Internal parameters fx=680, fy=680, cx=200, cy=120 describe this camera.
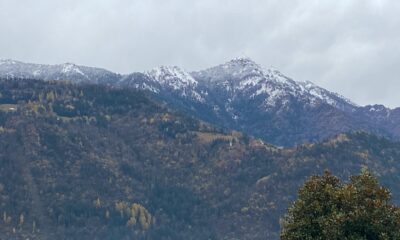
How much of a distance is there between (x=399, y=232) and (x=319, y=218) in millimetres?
6305

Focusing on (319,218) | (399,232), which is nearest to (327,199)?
(319,218)

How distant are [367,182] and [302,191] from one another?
5388 mm

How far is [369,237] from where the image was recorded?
54500mm

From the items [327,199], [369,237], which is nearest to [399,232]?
[369,237]

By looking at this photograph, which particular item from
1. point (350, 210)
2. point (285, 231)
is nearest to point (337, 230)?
point (350, 210)

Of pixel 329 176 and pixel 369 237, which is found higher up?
pixel 329 176

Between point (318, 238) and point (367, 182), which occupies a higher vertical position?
point (367, 182)

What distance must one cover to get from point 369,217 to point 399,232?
8.65 feet

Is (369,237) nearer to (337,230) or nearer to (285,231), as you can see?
(337,230)

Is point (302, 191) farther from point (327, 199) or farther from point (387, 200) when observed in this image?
point (387, 200)

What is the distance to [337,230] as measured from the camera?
175 ft

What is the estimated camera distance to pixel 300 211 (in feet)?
188

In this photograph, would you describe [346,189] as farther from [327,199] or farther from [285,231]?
[285,231]

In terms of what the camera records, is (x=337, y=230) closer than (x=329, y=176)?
Yes
